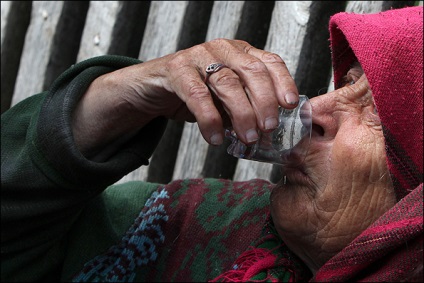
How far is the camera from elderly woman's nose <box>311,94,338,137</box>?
5.81 ft

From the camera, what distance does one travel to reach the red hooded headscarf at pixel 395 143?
1.52 meters

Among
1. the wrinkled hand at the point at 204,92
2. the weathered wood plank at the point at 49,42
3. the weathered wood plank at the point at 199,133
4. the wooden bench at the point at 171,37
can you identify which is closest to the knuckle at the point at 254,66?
the wrinkled hand at the point at 204,92

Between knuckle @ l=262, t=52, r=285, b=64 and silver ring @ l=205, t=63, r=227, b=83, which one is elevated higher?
knuckle @ l=262, t=52, r=285, b=64

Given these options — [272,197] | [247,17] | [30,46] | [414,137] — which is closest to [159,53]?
[247,17]

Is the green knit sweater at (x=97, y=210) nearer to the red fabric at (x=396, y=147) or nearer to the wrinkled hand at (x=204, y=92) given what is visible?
the wrinkled hand at (x=204, y=92)

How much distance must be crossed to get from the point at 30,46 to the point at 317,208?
6.06 ft

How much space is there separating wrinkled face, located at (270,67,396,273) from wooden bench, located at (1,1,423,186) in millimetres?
560

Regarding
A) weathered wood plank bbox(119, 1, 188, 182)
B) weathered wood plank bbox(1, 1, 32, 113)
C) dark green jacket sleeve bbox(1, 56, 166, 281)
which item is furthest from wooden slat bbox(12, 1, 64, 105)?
dark green jacket sleeve bbox(1, 56, 166, 281)

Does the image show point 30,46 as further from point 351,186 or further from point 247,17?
point 351,186

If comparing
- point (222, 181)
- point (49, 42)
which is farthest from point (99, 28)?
point (222, 181)

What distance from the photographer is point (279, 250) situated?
194 centimetres

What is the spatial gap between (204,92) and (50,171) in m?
0.64

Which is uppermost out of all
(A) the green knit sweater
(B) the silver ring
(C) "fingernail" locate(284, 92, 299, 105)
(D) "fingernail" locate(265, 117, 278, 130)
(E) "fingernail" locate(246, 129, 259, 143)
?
(B) the silver ring

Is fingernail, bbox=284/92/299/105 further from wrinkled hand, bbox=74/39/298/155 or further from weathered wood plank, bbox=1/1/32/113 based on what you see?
weathered wood plank, bbox=1/1/32/113
